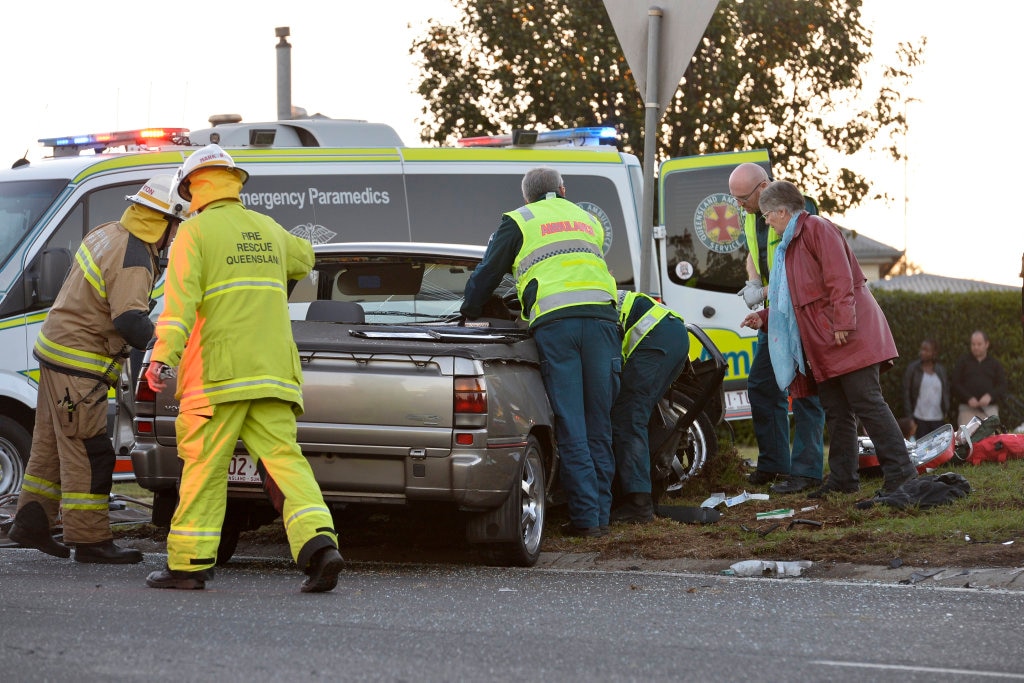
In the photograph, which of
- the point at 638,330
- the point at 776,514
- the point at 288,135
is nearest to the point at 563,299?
the point at 638,330

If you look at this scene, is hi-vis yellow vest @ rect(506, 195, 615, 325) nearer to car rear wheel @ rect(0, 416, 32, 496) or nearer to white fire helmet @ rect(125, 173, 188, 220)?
white fire helmet @ rect(125, 173, 188, 220)

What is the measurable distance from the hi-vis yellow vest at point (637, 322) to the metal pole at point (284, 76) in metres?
11.3

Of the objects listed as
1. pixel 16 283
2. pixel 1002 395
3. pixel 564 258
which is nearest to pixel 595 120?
pixel 1002 395

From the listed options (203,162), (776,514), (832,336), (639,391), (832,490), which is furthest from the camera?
(832,490)

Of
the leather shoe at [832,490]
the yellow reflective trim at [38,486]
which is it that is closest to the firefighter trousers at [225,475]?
the yellow reflective trim at [38,486]

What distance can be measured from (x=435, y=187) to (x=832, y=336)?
13.7 ft

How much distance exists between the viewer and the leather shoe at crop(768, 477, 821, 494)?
30.8ft

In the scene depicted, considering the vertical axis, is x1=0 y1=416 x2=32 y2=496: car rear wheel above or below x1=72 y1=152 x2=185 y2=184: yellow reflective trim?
below

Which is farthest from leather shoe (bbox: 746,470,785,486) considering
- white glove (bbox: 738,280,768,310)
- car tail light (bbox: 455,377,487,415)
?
car tail light (bbox: 455,377,487,415)

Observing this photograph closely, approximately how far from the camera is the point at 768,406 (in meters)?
9.82

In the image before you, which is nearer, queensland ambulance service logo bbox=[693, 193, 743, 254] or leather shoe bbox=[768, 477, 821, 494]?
leather shoe bbox=[768, 477, 821, 494]

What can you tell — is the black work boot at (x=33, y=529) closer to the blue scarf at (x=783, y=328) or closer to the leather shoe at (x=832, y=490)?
the blue scarf at (x=783, y=328)

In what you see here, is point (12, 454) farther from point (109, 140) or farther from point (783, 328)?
point (783, 328)

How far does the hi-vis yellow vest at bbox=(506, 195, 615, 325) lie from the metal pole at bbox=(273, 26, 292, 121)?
1159 cm
